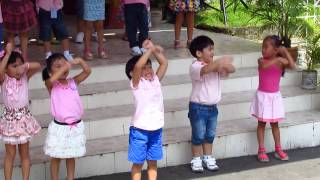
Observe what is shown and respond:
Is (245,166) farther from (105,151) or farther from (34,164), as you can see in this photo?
(34,164)

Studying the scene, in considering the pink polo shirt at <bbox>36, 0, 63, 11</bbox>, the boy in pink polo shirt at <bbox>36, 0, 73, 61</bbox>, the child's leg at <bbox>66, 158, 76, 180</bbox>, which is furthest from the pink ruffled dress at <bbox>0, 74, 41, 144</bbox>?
the pink polo shirt at <bbox>36, 0, 63, 11</bbox>

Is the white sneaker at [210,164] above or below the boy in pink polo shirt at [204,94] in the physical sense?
below

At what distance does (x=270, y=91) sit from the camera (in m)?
5.53

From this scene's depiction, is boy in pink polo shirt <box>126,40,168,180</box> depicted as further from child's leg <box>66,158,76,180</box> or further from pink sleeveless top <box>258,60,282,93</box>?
pink sleeveless top <box>258,60,282,93</box>

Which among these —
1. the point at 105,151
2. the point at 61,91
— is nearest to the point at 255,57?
the point at 105,151

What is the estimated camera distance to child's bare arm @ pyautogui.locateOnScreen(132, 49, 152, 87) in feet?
14.6

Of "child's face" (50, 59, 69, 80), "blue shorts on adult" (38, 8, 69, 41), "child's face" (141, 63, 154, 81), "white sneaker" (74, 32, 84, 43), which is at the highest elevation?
"blue shorts on adult" (38, 8, 69, 41)

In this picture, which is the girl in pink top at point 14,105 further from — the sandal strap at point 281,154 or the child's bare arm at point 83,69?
the sandal strap at point 281,154

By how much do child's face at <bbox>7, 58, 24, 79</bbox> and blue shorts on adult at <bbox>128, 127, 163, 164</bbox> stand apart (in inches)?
39.8

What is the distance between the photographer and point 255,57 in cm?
736

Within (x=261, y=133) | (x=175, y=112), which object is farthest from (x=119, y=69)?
(x=261, y=133)

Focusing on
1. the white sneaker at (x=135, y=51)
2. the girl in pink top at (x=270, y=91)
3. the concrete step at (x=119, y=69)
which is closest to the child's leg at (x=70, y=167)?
the concrete step at (x=119, y=69)

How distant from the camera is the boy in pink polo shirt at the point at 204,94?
16.5 feet

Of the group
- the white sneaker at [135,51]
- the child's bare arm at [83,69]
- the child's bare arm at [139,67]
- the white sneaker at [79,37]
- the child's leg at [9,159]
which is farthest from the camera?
the white sneaker at [79,37]
